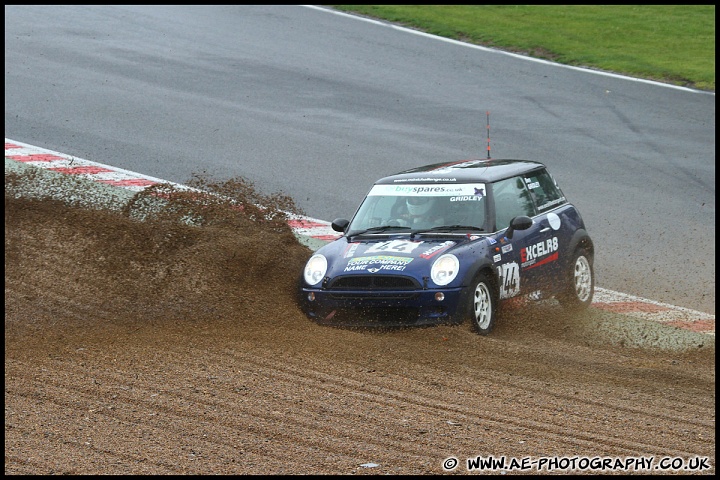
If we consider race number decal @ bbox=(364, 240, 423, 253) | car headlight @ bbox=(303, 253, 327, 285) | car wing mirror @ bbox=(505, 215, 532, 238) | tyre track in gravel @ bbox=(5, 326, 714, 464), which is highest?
car wing mirror @ bbox=(505, 215, 532, 238)

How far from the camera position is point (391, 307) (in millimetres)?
9117

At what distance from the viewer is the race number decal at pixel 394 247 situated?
9.48 metres

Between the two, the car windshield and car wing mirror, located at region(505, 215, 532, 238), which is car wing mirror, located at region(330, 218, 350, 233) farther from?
car wing mirror, located at region(505, 215, 532, 238)

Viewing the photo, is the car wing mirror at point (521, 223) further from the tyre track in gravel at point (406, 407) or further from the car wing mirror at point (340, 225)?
the tyre track in gravel at point (406, 407)

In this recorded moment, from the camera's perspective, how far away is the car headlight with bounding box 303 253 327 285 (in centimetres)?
955

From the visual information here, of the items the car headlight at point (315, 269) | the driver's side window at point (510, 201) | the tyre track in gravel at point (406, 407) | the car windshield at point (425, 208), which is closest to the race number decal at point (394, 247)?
the car windshield at point (425, 208)

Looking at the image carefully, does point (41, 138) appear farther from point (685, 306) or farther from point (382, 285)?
point (685, 306)

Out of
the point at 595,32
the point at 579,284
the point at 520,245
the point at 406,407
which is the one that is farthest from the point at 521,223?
the point at 595,32

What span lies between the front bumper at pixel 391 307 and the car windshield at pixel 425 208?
3.31ft

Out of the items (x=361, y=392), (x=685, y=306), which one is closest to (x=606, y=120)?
(x=685, y=306)

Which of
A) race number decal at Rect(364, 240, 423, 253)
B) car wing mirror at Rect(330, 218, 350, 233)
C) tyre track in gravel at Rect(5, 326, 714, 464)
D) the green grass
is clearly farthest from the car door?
the green grass

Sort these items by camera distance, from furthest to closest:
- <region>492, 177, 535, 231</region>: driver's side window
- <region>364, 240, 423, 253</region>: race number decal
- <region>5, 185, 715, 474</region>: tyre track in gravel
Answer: <region>492, 177, 535, 231</region>: driver's side window, <region>364, 240, 423, 253</region>: race number decal, <region>5, 185, 715, 474</region>: tyre track in gravel

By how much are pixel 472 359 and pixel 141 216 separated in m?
4.61

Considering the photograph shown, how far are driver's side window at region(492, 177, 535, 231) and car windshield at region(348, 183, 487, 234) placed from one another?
0.59 ft
